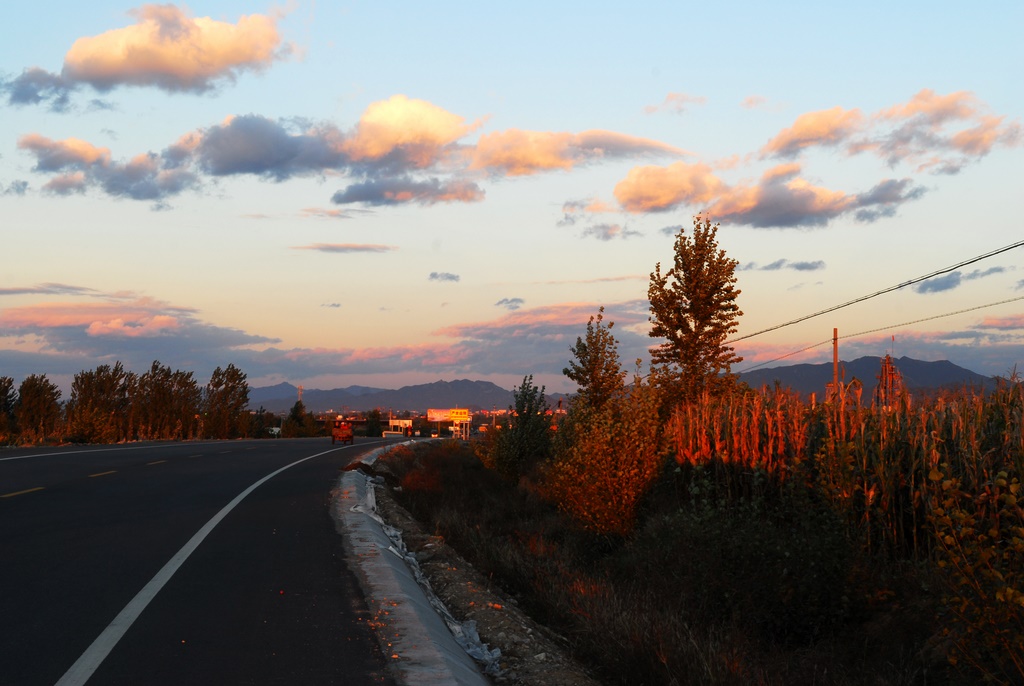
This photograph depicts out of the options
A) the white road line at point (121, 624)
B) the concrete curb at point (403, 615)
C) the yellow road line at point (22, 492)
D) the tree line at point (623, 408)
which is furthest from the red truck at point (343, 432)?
the white road line at point (121, 624)

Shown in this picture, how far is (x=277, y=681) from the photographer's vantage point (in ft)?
18.9

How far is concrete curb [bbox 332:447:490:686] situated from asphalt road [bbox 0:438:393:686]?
0.17 meters

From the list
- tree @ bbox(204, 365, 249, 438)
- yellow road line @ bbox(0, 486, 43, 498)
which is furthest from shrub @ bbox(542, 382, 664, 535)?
tree @ bbox(204, 365, 249, 438)

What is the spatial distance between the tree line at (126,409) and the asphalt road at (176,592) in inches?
1113

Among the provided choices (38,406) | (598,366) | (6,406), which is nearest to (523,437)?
(598,366)

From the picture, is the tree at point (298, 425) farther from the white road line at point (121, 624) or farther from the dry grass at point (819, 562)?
the white road line at point (121, 624)

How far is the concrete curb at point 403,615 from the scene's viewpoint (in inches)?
246

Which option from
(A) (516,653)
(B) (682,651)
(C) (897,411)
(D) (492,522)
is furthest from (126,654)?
(D) (492,522)

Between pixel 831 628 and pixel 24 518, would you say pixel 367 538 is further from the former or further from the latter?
pixel 831 628

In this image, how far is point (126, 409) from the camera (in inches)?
2168

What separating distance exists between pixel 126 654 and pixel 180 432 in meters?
55.0

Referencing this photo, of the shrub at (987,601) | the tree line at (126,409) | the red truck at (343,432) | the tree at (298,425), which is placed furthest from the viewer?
the tree at (298,425)

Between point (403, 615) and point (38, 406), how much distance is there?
1784 inches

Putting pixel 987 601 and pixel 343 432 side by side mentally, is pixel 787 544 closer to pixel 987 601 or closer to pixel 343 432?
pixel 987 601
